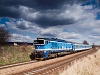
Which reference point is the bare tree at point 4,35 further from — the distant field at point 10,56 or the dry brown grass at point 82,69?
the dry brown grass at point 82,69

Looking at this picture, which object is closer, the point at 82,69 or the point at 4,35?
the point at 82,69

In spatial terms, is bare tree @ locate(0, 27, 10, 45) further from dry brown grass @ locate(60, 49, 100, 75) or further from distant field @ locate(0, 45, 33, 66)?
dry brown grass @ locate(60, 49, 100, 75)

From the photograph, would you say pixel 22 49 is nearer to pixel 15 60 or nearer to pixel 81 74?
pixel 15 60

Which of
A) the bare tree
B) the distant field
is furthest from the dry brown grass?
the bare tree

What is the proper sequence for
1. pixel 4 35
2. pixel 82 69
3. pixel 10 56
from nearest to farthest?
pixel 82 69, pixel 10 56, pixel 4 35

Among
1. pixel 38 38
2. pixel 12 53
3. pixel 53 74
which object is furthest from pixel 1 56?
pixel 53 74

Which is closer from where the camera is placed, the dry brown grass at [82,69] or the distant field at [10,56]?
the dry brown grass at [82,69]

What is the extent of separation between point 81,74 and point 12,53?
15.4 metres

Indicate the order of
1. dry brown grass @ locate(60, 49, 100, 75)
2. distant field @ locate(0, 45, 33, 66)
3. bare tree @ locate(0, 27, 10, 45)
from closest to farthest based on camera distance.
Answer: dry brown grass @ locate(60, 49, 100, 75) < distant field @ locate(0, 45, 33, 66) < bare tree @ locate(0, 27, 10, 45)

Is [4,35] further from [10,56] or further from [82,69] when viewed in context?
[82,69]

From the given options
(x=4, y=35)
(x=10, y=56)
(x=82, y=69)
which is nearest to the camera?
(x=82, y=69)

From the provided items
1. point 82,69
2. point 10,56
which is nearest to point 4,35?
point 10,56

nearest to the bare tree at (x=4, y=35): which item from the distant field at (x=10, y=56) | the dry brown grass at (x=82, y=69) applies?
the distant field at (x=10, y=56)

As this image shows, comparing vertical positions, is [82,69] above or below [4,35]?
below
